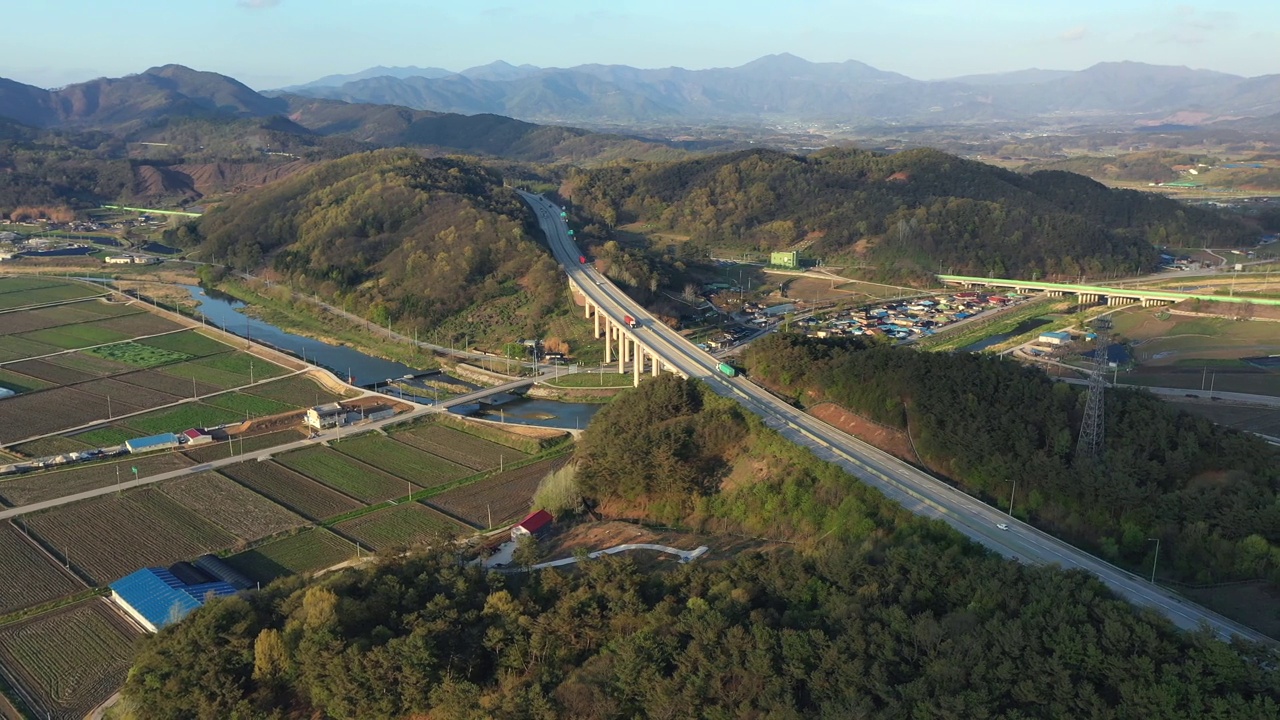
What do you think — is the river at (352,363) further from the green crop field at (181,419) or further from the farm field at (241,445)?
the green crop field at (181,419)

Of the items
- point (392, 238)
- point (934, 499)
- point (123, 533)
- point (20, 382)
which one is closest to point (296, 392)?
point (20, 382)

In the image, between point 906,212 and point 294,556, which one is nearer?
point 294,556

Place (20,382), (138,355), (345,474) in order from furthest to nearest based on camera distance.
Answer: (138,355) → (20,382) → (345,474)

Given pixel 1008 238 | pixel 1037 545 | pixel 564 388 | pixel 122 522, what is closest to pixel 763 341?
pixel 564 388

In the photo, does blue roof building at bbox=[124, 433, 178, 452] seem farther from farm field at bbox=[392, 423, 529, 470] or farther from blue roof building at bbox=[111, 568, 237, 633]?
blue roof building at bbox=[111, 568, 237, 633]

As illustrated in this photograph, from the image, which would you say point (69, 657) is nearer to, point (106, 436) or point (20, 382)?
point (106, 436)

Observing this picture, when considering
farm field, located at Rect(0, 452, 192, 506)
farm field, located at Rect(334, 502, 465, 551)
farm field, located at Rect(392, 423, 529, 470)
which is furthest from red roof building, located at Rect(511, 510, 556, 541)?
farm field, located at Rect(0, 452, 192, 506)
